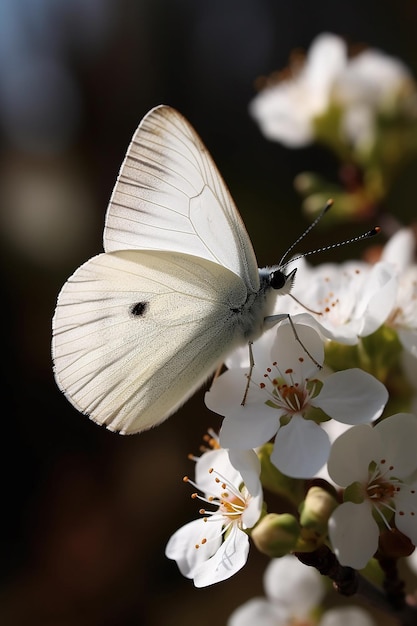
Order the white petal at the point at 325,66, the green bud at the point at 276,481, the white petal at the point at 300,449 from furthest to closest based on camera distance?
1. the white petal at the point at 325,66
2. the green bud at the point at 276,481
3. the white petal at the point at 300,449

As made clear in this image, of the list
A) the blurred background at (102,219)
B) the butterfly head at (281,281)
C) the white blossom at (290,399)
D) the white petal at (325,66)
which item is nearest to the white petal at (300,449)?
the white blossom at (290,399)

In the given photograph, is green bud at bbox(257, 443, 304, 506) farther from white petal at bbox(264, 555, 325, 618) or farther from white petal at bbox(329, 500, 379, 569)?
white petal at bbox(264, 555, 325, 618)

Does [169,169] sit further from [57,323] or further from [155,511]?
[155,511]

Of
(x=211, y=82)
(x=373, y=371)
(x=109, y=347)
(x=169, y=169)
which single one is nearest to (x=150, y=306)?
(x=109, y=347)

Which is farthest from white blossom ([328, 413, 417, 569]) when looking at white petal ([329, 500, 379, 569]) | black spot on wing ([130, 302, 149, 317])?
black spot on wing ([130, 302, 149, 317])

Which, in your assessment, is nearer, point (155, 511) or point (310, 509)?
point (310, 509)

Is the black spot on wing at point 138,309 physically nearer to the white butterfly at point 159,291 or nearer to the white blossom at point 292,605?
the white butterfly at point 159,291

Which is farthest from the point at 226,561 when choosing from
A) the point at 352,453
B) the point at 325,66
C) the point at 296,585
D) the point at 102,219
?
the point at 102,219
